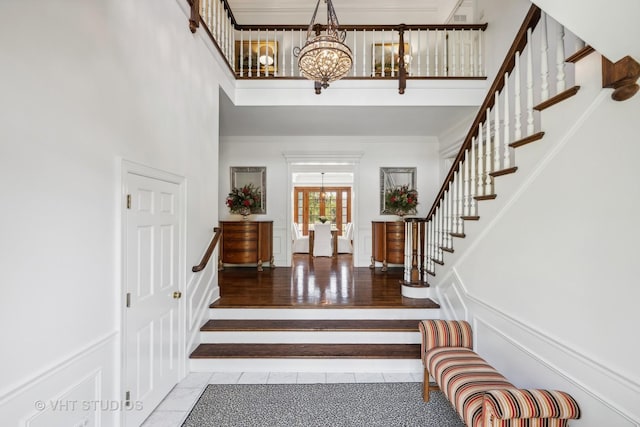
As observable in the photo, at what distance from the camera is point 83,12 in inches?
58.7

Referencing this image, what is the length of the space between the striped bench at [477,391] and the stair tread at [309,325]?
0.69 meters

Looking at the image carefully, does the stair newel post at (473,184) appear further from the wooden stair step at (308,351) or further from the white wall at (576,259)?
the wooden stair step at (308,351)

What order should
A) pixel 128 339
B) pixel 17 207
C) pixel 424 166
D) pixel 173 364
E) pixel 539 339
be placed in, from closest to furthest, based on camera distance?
pixel 17 207
pixel 539 339
pixel 128 339
pixel 173 364
pixel 424 166

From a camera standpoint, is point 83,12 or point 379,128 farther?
point 379,128

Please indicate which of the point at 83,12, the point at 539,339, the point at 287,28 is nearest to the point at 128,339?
the point at 83,12

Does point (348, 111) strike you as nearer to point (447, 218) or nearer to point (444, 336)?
point (447, 218)

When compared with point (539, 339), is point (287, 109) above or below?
above

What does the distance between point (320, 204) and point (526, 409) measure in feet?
31.8

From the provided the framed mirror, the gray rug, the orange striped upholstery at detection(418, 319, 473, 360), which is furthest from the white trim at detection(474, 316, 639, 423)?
the framed mirror

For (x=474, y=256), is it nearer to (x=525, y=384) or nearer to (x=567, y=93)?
(x=525, y=384)

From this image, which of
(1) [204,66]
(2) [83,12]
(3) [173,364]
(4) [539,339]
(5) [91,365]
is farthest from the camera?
(1) [204,66]

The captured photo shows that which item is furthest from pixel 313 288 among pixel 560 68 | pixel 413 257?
pixel 560 68

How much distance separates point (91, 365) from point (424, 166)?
232 inches

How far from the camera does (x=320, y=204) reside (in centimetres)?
1096
